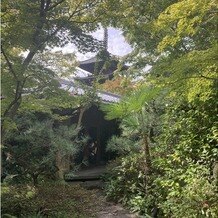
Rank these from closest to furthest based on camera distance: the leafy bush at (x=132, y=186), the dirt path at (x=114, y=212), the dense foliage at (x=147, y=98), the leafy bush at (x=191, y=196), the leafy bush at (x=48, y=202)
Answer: the leafy bush at (x=191, y=196), the dense foliage at (x=147, y=98), the leafy bush at (x=48, y=202), the leafy bush at (x=132, y=186), the dirt path at (x=114, y=212)

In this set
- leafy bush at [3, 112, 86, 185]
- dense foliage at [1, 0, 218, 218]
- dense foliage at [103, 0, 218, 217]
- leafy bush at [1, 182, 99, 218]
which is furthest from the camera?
leafy bush at [3, 112, 86, 185]

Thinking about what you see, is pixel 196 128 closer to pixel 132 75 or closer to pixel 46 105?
pixel 46 105

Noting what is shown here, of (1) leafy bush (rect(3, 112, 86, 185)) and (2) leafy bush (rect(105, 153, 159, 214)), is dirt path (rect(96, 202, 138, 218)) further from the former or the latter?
(1) leafy bush (rect(3, 112, 86, 185))

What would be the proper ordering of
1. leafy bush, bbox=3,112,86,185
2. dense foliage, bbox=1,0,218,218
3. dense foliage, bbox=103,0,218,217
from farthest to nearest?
leafy bush, bbox=3,112,86,185, dense foliage, bbox=1,0,218,218, dense foliage, bbox=103,0,218,217

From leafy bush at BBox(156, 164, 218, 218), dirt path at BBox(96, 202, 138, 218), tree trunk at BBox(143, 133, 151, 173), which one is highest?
tree trunk at BBox(143, 133, 151, 173)

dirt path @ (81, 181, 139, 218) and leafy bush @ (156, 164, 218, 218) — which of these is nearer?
leafy bush @ (156, 164, 218, 218)

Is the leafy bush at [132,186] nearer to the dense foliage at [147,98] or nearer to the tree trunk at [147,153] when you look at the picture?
the dense foliage at [147,98]

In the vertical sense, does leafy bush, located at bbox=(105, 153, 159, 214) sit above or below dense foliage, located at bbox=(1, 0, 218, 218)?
below

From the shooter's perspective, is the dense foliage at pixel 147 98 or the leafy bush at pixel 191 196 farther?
the dense foliage at pixel 147 98

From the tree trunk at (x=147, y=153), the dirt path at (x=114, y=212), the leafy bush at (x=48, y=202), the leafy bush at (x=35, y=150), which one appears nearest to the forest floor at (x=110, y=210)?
the dirt path at (x=114, y=212)

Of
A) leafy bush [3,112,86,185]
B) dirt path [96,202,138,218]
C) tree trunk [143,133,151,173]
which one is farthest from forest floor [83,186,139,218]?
leafy bush [3,112,86,185]

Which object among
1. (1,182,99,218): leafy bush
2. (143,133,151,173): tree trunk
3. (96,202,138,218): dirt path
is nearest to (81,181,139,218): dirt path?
(96,202,138,218): dirt path

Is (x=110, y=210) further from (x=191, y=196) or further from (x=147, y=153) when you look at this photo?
(x=191, y=196)

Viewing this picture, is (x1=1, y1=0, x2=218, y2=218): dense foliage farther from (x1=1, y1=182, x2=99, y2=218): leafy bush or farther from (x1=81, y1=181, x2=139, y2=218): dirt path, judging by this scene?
(x1=81, y1=181, x2=139, y2=218): dirt path
